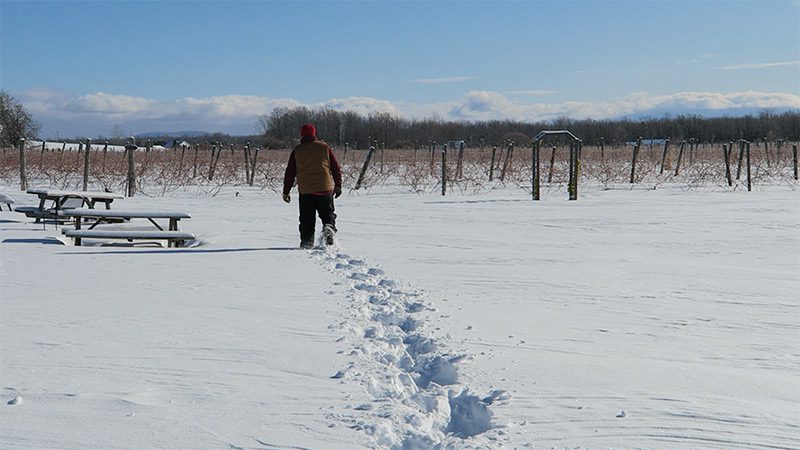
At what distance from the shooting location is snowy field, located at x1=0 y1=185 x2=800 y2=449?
3.57 metres

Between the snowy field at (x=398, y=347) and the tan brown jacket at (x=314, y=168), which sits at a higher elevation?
the tan brown jacket at (x=314, y=168)

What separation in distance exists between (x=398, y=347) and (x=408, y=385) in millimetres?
760

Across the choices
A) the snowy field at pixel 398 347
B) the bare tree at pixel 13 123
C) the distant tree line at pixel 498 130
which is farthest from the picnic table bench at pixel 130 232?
the distant tree line at pixel 498 130

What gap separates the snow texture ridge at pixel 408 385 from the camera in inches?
139

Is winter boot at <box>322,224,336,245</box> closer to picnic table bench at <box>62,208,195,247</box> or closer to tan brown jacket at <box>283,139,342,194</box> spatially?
tan brown jacket at <box>283,139,342,194</box>

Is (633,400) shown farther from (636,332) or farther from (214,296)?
(214,296)

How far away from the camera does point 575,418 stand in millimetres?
3750

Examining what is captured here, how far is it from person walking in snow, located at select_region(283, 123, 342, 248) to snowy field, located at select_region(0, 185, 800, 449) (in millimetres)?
480

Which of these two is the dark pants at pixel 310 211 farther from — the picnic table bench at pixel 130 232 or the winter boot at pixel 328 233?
the picnic table bench at pixel 130 232

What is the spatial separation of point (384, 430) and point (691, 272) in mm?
5787

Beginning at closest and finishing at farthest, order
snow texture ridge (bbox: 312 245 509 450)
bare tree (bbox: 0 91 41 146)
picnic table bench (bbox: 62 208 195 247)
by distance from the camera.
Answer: snow texture ridge (bbox: 312 245 509 450) < picnic table bench (bbox: 62 208 195 247) < bare tree (bbox: 0 91 41 146)

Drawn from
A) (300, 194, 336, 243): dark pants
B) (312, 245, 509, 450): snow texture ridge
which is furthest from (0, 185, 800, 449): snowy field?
(300, 194, 336, 243): dark pants

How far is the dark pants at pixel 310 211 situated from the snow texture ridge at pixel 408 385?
3.91 metres

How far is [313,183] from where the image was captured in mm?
10398
